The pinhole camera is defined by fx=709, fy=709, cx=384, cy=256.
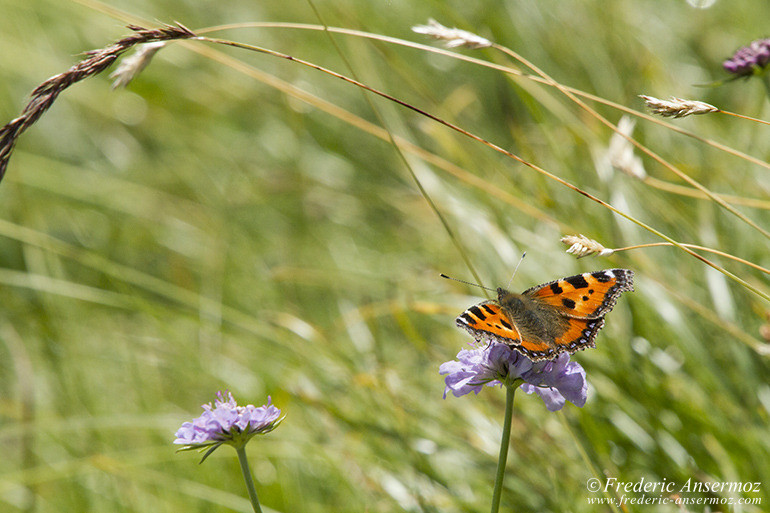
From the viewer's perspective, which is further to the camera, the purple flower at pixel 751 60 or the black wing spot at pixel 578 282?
the purple flower at pixel 751 60

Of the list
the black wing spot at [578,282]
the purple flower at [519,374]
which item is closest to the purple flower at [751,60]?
the black wing spot at [578,282]

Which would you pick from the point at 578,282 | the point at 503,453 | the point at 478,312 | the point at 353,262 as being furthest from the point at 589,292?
the point at 353,262

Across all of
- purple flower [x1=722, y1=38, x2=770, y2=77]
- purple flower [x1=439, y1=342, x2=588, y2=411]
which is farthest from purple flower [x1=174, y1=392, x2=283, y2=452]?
purple flower [x1=722, y1=38, x2=770, y2=77]

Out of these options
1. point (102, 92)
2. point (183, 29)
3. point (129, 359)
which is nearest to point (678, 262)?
point (183, 29)

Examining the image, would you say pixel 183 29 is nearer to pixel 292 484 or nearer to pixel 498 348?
pixel 498 348

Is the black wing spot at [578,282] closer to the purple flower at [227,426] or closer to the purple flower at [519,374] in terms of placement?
the purple flower at [519,374]

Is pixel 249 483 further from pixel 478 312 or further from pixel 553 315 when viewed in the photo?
pixel 553 315
